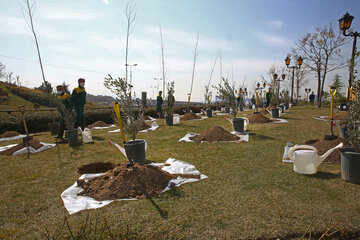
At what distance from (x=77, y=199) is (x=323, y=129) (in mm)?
8603

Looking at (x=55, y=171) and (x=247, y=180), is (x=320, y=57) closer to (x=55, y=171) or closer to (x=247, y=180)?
(x=247, y=180)

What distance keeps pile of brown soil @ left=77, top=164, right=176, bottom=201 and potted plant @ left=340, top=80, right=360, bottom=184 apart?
286 cm

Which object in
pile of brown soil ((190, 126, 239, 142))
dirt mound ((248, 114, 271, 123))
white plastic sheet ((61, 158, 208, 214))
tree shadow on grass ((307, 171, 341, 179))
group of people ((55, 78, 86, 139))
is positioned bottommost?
white plastic sheet ((61, 158, 208, 214))

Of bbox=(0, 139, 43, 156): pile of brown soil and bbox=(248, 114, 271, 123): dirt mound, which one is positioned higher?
bbox=(248, 114, 271, 123): dirt mound

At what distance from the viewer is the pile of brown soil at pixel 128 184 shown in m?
3.02

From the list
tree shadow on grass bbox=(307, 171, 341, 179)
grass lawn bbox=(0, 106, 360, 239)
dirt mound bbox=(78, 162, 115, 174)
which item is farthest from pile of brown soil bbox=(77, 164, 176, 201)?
tree shadow on grass bbox=(307, 171, 341, 179)

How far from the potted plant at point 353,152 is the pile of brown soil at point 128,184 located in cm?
286

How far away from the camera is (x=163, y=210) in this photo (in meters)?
2.61

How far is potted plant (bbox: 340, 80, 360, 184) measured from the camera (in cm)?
313

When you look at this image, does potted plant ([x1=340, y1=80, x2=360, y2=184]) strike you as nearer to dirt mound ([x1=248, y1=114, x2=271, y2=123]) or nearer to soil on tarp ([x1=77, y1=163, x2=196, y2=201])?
soil on tarp ([x1=77, y1=163, x2=196, y2=201])

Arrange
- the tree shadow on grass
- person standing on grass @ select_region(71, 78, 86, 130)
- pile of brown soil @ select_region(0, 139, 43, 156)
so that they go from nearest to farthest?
the tree shadow on grass, pile of brown soil @ select_region(0, 139, 43, 156), person standing on grass @ select_region(71, 78, 86, 130)

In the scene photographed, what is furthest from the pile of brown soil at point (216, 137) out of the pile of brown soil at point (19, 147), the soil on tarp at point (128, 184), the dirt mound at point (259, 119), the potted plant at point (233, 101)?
the pile of brown soil at point (19, 147)

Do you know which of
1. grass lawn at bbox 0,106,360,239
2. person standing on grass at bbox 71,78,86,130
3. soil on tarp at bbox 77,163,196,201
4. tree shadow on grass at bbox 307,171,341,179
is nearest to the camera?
grass lawn at bbox 0,106,360,239

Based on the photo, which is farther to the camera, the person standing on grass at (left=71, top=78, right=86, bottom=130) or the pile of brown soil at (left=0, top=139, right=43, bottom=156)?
the person standing on grass at (left=71, top=78, right=86, bottom=130)
